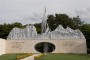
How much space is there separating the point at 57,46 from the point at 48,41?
169 cm

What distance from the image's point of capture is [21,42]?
38.7m

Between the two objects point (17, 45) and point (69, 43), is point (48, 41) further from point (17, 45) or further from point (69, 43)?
point (17, 45)

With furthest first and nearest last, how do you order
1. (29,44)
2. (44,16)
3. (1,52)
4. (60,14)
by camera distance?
Answer: (60,14) < (44,16) < (29,44) < (1,52)

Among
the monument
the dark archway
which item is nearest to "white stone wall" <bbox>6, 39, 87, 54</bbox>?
the monument

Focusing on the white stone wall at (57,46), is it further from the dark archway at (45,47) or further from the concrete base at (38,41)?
the dark archway at (45,47)

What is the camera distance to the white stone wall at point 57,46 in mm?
37625

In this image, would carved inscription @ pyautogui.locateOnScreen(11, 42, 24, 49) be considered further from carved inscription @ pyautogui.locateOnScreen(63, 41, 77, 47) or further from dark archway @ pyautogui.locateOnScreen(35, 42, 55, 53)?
carved inscription @ pyautogui.locateOnScreen(63, 41, 77, 47)

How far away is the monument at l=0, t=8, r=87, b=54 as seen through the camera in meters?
37.7

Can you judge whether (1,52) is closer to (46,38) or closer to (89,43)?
(46,38)

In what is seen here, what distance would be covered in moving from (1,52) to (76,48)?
11.8 meters

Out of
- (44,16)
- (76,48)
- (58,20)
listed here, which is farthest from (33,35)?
(58,20)

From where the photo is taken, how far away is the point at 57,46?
38.1 metres

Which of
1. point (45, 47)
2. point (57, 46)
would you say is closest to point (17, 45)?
point (45, 47)

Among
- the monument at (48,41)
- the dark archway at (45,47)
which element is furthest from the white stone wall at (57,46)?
the dark archway at (45,47)
